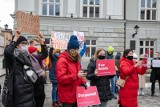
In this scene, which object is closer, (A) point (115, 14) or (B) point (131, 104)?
(B) point (131, 104)

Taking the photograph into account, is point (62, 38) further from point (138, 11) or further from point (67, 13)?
point (138, 11)

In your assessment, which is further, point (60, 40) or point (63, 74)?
point (60, 40)

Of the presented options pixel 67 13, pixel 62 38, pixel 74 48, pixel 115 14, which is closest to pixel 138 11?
pixel 115 14

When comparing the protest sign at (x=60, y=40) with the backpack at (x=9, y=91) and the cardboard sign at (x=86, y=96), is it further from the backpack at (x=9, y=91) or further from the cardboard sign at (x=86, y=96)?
the backpack at (x=9, y=91)

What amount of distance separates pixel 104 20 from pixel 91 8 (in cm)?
148

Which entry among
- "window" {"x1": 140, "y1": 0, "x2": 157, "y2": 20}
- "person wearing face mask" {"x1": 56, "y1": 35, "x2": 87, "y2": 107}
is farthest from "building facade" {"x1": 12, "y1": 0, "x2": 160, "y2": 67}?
"person wearing face mask" {"x1": 56, "y1": 35, "x2": 87, "y2": 107}

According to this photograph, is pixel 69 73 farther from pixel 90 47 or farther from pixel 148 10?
pixel 148 10

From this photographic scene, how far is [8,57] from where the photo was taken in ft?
14.6

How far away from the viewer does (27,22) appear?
7.99m

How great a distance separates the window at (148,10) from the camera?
26.6 m

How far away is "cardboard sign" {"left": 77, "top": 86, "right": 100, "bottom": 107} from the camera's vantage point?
16.7 feet

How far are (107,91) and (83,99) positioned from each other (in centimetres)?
128

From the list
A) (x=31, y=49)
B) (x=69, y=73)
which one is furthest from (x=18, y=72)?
(x=31, y=49)

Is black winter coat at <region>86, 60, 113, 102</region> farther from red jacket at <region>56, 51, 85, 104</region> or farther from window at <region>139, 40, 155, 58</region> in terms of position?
window at <region>139, 40, 155, 58</region>
